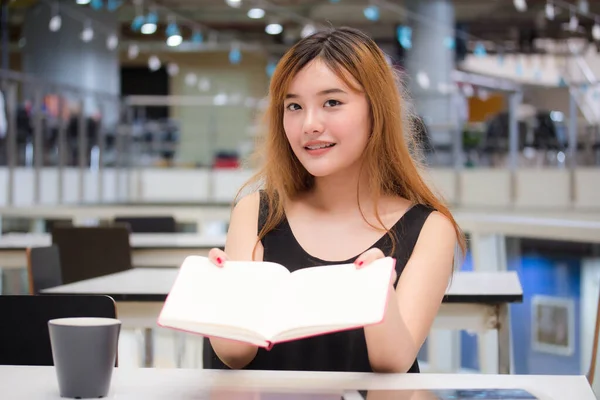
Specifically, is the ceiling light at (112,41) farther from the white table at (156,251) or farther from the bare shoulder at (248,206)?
the bare shoulder at (248,206)

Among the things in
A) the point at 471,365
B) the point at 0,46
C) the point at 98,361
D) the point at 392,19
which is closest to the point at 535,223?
the point at 471,365

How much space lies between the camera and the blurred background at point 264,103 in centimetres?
351

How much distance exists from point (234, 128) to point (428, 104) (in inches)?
83.1

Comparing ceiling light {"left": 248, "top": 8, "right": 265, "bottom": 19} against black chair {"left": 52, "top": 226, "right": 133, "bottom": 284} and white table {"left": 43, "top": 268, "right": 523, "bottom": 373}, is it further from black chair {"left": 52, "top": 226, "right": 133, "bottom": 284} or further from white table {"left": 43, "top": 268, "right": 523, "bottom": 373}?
white table {"left": 43, "top": 268, "right": 523, "bottom": 373}

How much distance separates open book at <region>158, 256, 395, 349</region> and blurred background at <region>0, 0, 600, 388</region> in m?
0.64

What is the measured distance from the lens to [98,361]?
3.21 feet

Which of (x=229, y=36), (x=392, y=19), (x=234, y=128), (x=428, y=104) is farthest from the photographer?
(x=229, y=36)

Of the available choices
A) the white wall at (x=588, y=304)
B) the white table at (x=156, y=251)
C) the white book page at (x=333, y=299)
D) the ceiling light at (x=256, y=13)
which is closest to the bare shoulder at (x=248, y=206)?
the white book page at (x=333, y=299)

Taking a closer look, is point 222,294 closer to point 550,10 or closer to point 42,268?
point 42,268

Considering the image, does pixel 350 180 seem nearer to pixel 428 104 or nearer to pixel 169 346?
pixel 169 346

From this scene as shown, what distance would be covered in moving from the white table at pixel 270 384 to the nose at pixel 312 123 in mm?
397

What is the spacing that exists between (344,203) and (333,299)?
0.55 m

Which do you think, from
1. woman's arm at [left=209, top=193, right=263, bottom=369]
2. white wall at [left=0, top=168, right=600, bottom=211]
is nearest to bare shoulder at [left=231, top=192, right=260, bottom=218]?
woman's arm at [left=209, top=193, right=263, bottom=369]

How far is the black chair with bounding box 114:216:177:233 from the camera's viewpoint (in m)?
4.62
